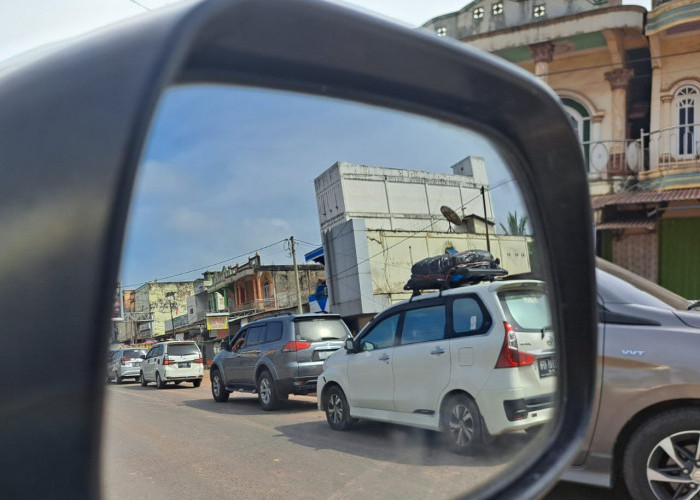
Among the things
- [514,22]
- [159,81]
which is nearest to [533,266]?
[159,81]

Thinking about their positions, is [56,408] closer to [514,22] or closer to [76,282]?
[76,282]

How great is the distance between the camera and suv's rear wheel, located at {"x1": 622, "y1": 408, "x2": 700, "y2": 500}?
3873 millimetres

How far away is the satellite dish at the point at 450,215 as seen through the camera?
1.47m

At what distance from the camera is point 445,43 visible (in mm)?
1307

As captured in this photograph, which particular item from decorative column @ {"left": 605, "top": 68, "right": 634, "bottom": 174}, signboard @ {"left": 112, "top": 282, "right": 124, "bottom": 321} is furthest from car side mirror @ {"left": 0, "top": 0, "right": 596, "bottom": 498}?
decorative column @ {"left": 605, "top": 68, "right": 634, "bottom": 174}

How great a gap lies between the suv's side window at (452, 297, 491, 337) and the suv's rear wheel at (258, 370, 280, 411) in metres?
0.45

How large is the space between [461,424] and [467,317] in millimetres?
265

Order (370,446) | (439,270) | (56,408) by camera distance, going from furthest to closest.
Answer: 1. (439,270)
2. (370,446)
3. (56,408)

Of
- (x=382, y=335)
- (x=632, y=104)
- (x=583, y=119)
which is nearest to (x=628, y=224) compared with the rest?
(x=583, y=119)

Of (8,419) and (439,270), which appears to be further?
(439,270)

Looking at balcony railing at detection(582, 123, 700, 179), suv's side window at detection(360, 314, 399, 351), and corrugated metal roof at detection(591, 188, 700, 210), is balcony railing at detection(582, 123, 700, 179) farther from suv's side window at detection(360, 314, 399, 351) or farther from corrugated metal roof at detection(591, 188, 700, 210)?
suv's side window at detection(360, 314, 399, 351)

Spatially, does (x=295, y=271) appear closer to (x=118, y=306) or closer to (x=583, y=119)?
(x=118, y=306)

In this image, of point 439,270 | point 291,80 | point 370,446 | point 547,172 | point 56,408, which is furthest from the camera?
point 547,172

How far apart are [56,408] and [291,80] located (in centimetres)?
65
